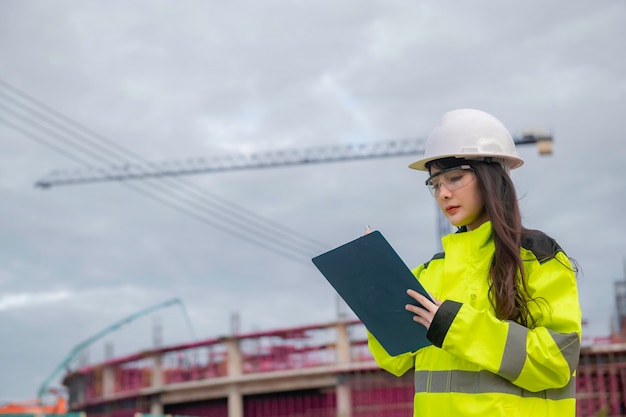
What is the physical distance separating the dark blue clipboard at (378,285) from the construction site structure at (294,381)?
18.8 meters

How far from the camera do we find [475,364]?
256cm

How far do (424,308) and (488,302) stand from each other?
24cm

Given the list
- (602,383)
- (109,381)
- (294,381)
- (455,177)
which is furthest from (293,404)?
(455,177)

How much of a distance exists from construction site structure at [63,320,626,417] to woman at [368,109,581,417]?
1869cm

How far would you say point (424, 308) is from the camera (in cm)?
256

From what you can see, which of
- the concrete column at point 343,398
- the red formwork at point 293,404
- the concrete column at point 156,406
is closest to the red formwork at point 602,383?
the concrete column at point 343,398

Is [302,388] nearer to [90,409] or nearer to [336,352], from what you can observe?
[336,352]

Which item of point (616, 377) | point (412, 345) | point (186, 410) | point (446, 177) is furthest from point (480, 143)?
point (186, 410)

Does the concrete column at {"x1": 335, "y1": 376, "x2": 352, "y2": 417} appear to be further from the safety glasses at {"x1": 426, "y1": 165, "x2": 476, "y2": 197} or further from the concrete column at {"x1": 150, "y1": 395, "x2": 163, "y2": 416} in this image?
the safety glasses at {"x1": 426, "y1": 165, "x2": 476, "y2": 197}

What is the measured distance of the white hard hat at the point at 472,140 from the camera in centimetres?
280

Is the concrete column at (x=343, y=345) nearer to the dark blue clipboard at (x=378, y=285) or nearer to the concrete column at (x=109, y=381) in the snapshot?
the concrete column at (x=109, y=381)

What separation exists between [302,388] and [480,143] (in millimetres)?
20996

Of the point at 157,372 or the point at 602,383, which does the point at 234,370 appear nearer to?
the point at 157,372

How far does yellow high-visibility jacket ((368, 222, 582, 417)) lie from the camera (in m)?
2.49
